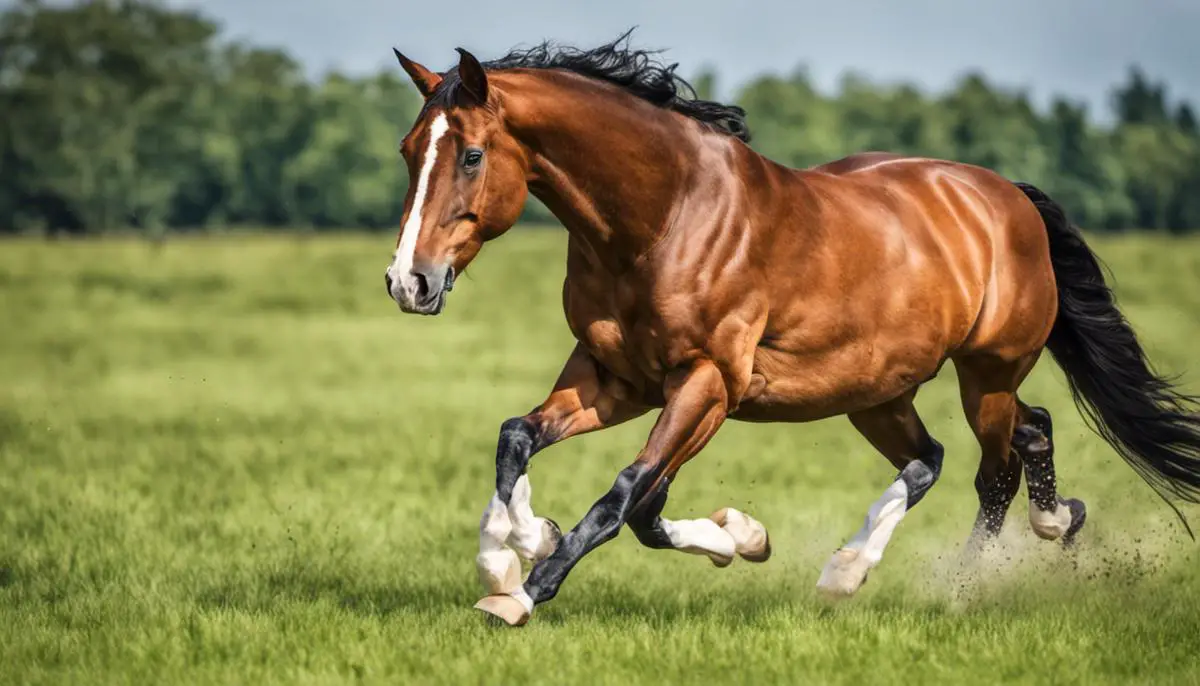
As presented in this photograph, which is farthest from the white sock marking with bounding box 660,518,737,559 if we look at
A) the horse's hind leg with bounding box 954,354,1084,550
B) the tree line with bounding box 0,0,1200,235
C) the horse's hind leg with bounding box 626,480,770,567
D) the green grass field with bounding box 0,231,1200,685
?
the tree line with bounding box 0,0,1200,235

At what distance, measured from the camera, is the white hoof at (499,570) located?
20.6 ft

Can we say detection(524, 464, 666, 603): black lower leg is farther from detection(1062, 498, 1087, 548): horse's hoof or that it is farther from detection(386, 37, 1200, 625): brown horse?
detection(1062, 498, 1087, 548): horse's hoof

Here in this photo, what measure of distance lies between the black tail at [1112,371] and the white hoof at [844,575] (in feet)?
6.48

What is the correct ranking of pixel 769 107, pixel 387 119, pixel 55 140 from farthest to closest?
pixel 769 107 < pixel 387 119 < pixel 55 140

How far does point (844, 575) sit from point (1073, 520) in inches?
75.3

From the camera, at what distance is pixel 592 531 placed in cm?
609


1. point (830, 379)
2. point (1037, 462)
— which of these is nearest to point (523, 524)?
point (830, 379)

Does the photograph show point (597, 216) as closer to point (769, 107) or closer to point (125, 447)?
point (125, 447)

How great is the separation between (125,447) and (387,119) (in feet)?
274

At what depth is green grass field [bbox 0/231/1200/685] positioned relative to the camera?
5.98 m

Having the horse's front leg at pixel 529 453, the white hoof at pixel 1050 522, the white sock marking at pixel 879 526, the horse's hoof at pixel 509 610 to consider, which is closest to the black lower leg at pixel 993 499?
the white hoof at pixel 1050 522

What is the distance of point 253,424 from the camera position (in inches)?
640

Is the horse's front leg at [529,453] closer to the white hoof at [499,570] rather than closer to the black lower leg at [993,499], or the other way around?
the white hoof at [499,570]

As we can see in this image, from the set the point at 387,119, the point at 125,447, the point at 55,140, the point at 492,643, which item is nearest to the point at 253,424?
the point at 125,447
